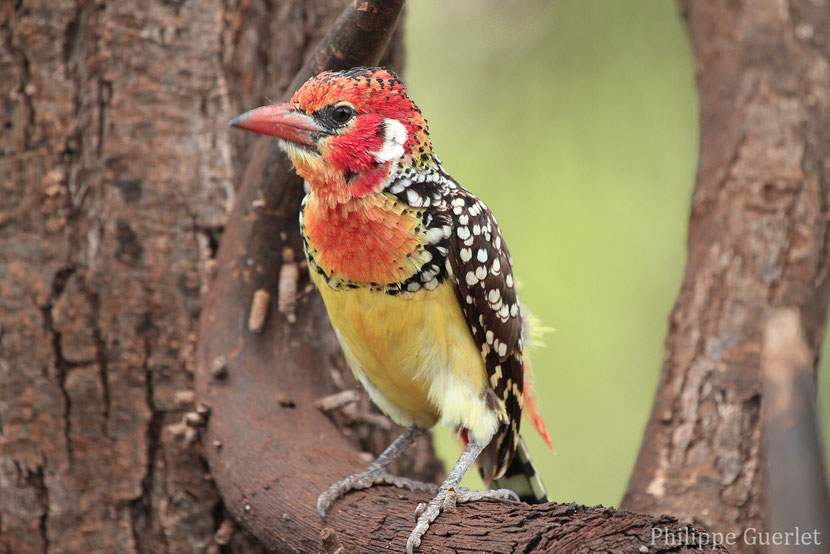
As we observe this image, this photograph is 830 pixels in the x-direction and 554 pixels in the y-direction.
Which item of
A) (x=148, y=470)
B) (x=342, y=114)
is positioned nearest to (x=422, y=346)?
(x=342, y=114)

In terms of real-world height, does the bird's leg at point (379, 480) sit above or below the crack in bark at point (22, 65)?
below

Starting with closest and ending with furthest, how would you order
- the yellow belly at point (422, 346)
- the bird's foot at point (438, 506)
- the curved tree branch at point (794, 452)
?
the curved tree branch at point (794, 452) < the bird's foot at point (438, 506) < the yellow belly at point (422, 346)

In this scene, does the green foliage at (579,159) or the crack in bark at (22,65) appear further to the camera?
the green foliage at (579,159)

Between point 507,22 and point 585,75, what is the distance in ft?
2.18

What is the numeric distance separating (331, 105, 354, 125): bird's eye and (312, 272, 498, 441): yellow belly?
54 cm

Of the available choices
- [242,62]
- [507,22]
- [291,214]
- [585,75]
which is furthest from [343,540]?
[507,22]

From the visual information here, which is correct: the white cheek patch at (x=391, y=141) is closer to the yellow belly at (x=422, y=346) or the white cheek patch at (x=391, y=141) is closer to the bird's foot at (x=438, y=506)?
the yellow belly at (x=422, y=346)

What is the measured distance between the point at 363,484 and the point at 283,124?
124cm

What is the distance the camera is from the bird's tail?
339cm

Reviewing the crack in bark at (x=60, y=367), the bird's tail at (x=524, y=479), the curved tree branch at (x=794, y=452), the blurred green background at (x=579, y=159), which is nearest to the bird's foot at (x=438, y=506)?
the bird's tail at (x=524, y=479)

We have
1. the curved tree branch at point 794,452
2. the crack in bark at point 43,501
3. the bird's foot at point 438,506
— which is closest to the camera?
the curved tree branch at point 794,452

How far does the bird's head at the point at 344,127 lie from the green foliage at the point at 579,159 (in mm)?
2177

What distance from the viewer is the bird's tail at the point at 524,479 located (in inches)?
133

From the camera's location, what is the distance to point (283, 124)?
8.75 feet
